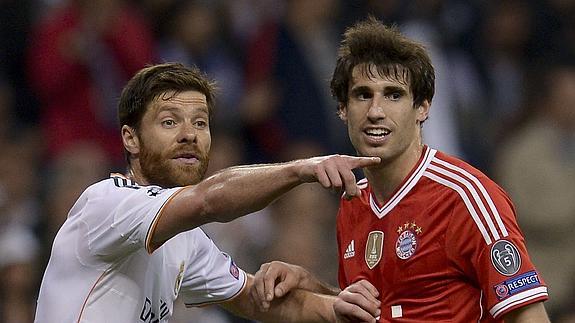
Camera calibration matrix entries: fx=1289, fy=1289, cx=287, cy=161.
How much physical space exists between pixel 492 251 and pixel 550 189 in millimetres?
4841

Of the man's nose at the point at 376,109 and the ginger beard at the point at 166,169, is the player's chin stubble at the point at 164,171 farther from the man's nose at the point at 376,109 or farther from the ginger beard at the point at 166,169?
the man's nose at the point at 376,109

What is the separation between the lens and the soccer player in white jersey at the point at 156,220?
4.84m

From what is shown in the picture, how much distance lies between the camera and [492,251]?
16.6ft

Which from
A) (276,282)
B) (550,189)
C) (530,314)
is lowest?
(530,314)

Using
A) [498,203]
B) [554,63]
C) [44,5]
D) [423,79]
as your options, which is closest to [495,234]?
[498,203]

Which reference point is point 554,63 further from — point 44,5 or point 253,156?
point 44,5

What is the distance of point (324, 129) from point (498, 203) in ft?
16.6

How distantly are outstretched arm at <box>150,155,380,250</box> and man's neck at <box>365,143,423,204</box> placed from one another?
77 centimetres

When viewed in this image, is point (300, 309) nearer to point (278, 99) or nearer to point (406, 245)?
point (406, 245)

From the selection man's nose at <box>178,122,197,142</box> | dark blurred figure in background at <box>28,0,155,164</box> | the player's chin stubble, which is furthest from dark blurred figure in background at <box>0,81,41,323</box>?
man's nose at <box>178,122,197,142</box>

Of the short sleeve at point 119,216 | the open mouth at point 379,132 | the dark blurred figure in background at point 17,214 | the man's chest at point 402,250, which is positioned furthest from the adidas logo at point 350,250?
the dark blurred figure in background at point 17,214

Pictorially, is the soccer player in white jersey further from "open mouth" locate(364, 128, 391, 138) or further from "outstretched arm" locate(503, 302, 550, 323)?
"outstretched arm" locate(503, 302, 550, 323)

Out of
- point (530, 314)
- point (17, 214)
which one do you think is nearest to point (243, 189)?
point (530, 314)

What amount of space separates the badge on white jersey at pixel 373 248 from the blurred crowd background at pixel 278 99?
12.2 feet
